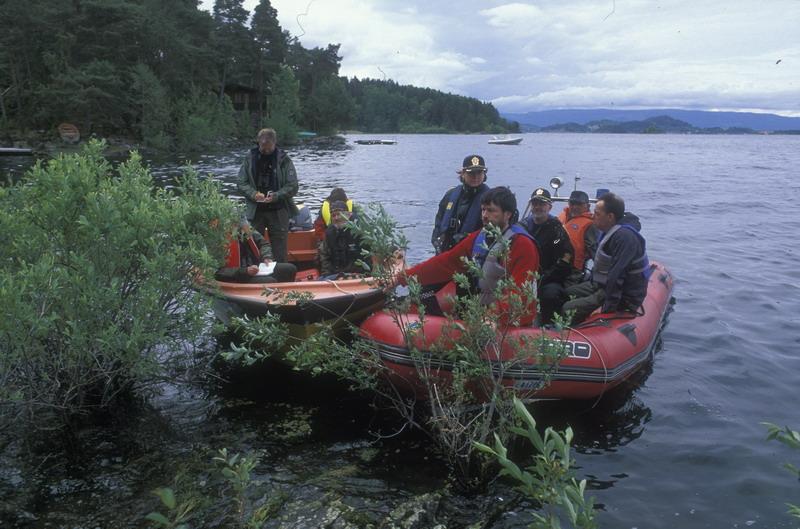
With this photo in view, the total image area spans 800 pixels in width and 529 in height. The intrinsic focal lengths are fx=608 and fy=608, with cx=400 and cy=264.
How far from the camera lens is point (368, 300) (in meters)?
6.02

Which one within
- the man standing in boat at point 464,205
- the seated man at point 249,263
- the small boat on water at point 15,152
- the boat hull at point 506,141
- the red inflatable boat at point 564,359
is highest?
the boat hull at point 506,141

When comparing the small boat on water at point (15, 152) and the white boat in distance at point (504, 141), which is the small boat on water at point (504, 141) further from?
the small boat on water at point (15, 152)

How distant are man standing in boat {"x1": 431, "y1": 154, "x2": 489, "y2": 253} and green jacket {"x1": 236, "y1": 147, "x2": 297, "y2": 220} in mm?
2099

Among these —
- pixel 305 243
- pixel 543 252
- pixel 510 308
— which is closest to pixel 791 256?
pixel 543 252

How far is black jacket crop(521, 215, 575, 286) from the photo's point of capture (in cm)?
675

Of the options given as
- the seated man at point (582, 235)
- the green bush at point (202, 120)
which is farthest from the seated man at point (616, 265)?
the green bush at point (202, 120)

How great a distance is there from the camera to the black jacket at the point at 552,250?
6.75 metres

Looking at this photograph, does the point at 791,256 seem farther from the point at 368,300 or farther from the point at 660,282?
the point at 368,300

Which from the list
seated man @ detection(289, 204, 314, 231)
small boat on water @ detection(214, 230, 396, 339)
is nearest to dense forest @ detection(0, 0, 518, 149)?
seated man @ detection(289, 204, 314, 231)

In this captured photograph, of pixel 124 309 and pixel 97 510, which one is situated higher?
pixel 124 309

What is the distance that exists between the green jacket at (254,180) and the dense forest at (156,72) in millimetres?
37945

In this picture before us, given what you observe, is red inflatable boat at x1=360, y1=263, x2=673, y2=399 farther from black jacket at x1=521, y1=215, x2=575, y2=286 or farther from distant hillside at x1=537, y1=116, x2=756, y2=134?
distant hillside at x1=537, y1=116, x2=756, y2=134

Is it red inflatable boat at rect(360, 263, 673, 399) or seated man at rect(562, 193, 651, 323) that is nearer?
red inflatable boat at rect(360, 263, 673, 399)

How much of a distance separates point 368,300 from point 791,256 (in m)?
11.2
